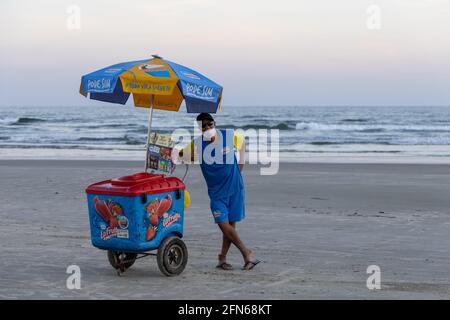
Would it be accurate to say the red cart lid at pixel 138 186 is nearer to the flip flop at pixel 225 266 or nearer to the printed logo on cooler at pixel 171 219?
the printed logo on cooler at pixel 171 219

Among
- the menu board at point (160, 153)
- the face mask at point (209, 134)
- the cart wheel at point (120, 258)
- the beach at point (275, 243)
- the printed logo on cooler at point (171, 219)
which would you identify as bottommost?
the beach at point (275, 243)

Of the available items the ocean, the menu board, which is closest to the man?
the menu board

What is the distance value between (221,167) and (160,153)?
62 cm

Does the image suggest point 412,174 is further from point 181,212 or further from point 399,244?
point 181,212

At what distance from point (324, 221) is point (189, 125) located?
37.6 metres

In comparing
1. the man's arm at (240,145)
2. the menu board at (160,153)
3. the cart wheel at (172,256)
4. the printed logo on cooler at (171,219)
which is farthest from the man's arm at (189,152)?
the cart wheel at (172,256)

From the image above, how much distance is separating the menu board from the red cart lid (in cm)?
15

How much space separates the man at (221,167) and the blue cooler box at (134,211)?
1.13 feet

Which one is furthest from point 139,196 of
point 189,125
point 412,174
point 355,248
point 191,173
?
point 189,125

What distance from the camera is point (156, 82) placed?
6945 mm

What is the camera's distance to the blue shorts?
7168mm

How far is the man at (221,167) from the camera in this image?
713 centimetres

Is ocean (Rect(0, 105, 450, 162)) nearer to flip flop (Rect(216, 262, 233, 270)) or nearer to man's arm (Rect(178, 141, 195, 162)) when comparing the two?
flip flop (Rect(216, 262, 233, 270))

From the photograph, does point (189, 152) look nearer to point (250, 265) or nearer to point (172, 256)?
point (172, 256)
